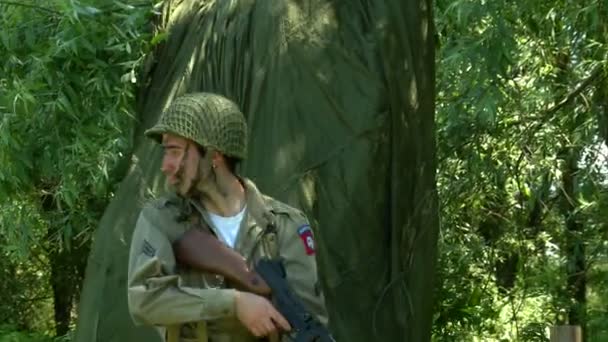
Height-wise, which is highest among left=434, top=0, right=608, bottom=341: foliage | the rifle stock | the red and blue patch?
left=434, top=0, right=608, bottom=341: foliage

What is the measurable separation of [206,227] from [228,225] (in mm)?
71

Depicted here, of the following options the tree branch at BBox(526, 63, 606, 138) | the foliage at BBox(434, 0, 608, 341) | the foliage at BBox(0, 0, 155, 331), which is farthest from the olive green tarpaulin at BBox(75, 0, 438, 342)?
the tree branch at BBox(526, 63, 606, 138)

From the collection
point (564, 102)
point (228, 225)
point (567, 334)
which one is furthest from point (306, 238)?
point (564, 102)

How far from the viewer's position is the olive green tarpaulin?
25.7 ft

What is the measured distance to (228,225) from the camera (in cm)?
472

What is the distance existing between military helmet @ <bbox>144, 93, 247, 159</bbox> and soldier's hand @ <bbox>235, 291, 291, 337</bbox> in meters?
0.50

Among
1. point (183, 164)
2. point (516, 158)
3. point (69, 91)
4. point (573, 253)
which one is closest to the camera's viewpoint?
point (183, 164)

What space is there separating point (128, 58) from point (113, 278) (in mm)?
1261

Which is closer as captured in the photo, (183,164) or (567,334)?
(183,164)

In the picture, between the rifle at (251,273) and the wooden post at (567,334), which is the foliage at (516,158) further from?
the rifle at (251,273)

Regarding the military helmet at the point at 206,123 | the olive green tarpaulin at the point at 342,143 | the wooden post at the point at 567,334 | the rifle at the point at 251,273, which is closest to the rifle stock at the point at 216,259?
the rifle at the point at 251,273

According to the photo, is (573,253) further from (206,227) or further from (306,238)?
(206,227)

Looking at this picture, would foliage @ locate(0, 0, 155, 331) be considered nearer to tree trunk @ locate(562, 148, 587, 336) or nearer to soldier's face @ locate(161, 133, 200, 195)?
soldier's face @ locate(161, 133, 200, 195)

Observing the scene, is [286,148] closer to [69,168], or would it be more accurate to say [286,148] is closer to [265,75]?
[265,75]
